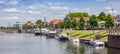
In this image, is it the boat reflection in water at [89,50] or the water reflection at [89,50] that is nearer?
the water reflection at [89,50]

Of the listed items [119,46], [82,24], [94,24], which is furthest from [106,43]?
[82,24]

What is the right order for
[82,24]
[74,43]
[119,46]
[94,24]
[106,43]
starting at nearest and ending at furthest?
[119,46] → [106,43] → [74,43] → [94,24] → [82,24]

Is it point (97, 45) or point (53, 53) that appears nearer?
point (53, 53)

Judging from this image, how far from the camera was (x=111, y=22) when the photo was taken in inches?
4724

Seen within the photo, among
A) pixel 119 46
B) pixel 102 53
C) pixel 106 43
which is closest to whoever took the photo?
pixel 102 53

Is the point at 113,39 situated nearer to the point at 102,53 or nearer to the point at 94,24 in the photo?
the point at 102,53

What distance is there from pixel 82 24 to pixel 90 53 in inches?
3564

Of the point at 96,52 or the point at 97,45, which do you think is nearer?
the point at 96,52

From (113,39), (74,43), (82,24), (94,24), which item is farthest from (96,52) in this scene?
(82,24)

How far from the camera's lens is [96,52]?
273ft

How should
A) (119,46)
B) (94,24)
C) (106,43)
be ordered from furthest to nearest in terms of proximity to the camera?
(94,24)
(106,43)
(119,46)

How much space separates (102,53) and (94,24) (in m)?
67.5

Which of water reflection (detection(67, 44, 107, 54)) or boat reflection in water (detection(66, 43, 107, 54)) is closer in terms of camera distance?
water reflection (detection(67, 44, 107, 54))

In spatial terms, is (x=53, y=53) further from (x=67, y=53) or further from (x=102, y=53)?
(x=102, y=53)
